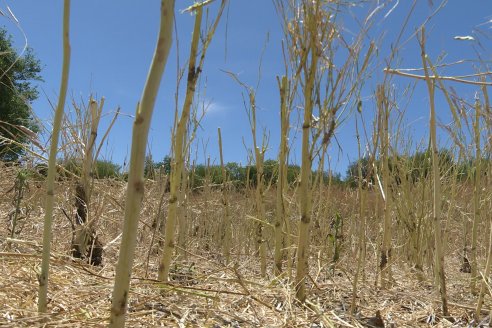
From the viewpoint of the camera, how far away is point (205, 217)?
508 cm

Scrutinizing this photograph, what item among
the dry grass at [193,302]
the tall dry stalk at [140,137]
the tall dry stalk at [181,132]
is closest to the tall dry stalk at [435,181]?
the dry grass at [193,302]

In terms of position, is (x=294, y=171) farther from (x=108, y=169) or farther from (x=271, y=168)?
(x=271, y=168)

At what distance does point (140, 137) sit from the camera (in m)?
0.82

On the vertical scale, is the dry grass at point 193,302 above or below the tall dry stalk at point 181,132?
below

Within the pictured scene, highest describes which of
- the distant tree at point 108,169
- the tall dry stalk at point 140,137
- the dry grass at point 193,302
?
the distant tree at point 108,169

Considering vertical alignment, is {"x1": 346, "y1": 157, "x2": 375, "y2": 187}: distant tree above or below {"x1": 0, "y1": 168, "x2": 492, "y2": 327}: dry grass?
above

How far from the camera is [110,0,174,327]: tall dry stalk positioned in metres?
0.82

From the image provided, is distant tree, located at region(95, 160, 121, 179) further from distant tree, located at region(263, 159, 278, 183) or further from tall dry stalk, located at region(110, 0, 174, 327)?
tall dry stalk, located at region(110, 0, 174, 327)

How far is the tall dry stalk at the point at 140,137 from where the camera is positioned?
817 mm

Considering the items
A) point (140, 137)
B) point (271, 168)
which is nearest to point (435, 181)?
point (140, 137)

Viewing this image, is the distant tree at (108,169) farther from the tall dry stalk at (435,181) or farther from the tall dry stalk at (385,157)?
the tall dry stalk at (435,181)

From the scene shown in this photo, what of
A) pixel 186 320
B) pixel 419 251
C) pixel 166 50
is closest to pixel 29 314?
pixel 186 320

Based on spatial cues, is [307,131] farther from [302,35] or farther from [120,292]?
[120,292]

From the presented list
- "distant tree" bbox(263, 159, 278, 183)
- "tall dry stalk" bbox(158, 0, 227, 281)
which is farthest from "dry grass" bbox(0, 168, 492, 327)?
"distant tree" bbox(263, 159, 278, 183)
